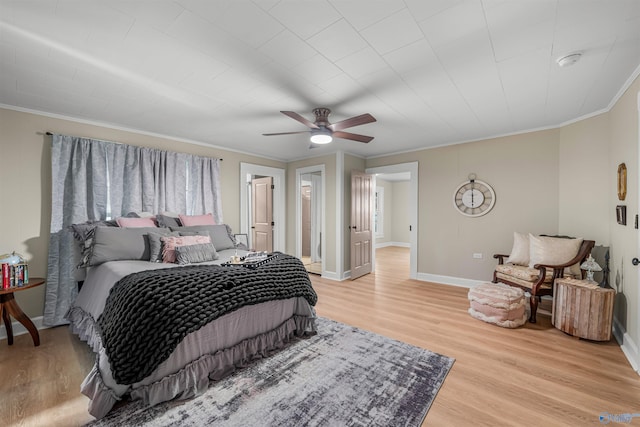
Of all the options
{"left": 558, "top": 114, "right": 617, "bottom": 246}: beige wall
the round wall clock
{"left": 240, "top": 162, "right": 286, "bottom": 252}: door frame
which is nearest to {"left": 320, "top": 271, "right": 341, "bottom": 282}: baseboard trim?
{"left": 240, "top": 162, "right": 286, "bottom": 252}: door frame

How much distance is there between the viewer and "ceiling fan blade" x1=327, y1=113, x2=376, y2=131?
2533 mm

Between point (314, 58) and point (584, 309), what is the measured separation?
3.47m

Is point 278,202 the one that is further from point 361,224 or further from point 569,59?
point 569,59

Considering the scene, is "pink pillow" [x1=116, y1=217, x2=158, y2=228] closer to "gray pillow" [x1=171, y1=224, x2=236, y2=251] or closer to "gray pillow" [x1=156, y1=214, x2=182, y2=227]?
"gray pillow" [x1=156, y1=214, x2=182, y2=227]

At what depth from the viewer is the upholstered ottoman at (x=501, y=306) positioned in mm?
2955

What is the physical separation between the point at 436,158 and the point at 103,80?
466cm

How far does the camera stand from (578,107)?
3.03 meters

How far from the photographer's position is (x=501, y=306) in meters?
2.97

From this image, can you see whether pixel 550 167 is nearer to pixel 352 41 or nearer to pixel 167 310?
pixel 352 41

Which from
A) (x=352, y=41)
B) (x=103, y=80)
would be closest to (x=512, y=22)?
(x=352, y=41)

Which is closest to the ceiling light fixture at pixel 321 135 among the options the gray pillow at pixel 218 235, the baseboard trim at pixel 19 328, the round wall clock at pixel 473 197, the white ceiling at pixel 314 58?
the white ceiling at pixel 314 58

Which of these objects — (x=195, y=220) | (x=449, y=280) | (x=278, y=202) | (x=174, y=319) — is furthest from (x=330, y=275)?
(x=174, y=319)

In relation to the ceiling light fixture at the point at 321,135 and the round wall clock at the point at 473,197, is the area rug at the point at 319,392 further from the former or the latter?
the round wall clock at the point at 473,197

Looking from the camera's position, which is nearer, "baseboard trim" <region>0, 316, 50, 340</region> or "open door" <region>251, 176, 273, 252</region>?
"baseboard trim" <region>0, 316, 50, 340</region>
